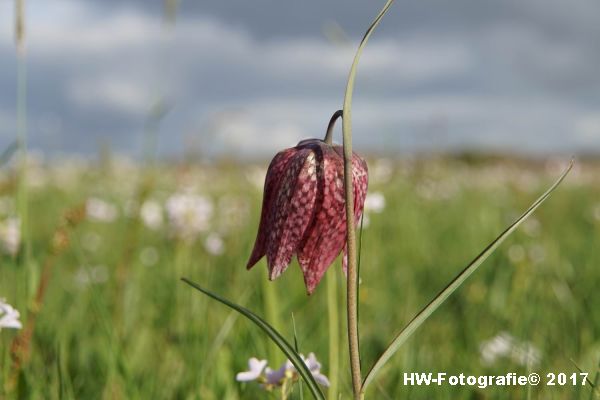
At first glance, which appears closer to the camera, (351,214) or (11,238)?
(351,214)

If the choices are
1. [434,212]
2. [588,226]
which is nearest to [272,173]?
[434,212]

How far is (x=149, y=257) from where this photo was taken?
370 cm

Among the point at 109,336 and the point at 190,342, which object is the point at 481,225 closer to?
the point at 190,342

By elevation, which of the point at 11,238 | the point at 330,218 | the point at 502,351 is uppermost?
the point at 330,218

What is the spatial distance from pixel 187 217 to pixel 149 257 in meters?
1.12

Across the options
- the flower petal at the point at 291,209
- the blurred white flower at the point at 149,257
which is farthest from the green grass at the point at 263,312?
the flower petal at the point at 291,209

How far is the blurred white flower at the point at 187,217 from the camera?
8.69ft

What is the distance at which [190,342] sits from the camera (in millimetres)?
2023

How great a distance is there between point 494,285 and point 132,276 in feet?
4.62

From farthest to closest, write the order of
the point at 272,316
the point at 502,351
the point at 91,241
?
the point at 91,241 → the point at 502,351 → the point at 272,316

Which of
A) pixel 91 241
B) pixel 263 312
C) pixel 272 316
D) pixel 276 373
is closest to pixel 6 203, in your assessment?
pixel 91 241

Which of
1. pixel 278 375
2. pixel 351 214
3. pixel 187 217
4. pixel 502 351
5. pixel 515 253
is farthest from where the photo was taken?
pixel 515 253

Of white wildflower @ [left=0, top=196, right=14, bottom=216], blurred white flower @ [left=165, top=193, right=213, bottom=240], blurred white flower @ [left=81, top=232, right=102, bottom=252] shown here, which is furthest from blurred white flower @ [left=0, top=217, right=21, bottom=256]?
blurred white flower @ [left=81, top=232, right=102, bottom=252]

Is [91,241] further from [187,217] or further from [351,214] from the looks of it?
[351,214]
